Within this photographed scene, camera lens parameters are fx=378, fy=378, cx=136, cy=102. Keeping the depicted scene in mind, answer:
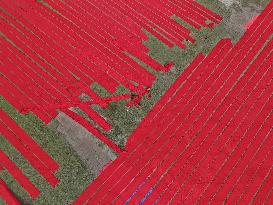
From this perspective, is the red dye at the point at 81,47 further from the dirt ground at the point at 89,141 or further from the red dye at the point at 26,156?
the red dye at the point at 26,156

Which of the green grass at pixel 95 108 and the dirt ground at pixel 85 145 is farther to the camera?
the dirt ground at pixel 85 145

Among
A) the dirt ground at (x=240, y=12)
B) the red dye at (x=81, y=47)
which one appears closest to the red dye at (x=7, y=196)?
the red dye at (x=81, y=47)

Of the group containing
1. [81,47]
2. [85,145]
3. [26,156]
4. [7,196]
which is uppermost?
[81,47]

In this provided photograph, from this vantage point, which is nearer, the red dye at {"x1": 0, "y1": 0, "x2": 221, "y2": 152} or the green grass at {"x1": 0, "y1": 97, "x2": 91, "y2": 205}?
the green grass at {"x1": 0, "y1": 97, "x2": 91, "y2": 205}

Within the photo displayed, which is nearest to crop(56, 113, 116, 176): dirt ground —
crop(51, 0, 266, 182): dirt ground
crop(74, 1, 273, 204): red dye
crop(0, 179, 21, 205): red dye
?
crop(51, 0, 266, 182): dirt ground

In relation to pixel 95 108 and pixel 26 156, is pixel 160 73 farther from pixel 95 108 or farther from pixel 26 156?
pixel 26 156

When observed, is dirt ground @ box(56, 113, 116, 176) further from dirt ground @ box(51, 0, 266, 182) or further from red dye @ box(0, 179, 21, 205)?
red dye @ box(0, 179, 21, 205)

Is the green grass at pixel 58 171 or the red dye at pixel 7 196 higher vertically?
the green grass at pixel 58 171

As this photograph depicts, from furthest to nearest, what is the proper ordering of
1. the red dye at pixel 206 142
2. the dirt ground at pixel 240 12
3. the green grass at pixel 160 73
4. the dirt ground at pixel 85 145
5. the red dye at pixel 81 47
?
the dirt ground at pixel 240 12 < the red dye at pixel 81 47 < the green grass at pixel 160 73 < the dirt ground at pixel 85 145 < the red dye at pixel 206 142

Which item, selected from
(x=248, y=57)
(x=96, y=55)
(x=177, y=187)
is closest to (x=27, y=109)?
(x=96, y=55)

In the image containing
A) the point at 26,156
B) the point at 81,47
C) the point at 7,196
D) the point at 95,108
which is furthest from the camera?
the point at 81,47

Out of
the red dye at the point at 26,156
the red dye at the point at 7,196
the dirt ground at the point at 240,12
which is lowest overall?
the red dye at the point at 7,196

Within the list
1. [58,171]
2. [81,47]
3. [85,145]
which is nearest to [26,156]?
[58,171]
